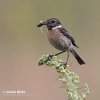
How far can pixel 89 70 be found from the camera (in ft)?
28.2

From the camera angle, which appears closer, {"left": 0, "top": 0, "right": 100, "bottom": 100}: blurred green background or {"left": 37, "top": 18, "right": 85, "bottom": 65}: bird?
{"left": 37, "top": 18, "right": 85, "bottom": 65}: bird

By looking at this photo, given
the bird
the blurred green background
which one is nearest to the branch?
the bird

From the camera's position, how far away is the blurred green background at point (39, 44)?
8.06 meters

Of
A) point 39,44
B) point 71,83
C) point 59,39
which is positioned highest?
point 39,44

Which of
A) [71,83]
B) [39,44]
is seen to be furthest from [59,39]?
[39,44]

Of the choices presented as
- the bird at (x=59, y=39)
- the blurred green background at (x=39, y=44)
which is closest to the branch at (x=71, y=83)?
the bird at (x=59, y=39)

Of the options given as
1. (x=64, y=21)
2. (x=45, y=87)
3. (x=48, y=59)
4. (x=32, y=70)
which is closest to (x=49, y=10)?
(x=64, y=21)

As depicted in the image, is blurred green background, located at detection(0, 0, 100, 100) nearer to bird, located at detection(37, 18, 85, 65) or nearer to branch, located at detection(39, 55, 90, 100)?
bird, located at detection(37, 18, 85, 65)

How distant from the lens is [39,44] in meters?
9.94

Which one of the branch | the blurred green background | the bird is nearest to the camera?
the branch

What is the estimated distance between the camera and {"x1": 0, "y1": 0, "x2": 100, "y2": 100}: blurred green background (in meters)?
8.06

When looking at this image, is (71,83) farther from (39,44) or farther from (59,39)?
(39,44)

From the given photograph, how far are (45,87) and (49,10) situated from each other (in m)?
3.65

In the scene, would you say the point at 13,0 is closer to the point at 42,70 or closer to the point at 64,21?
the point at 64,21
